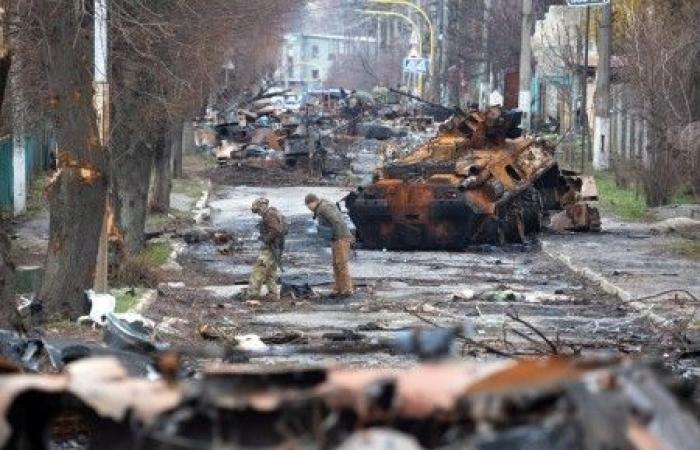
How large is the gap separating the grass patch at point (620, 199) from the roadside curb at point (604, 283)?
496cm

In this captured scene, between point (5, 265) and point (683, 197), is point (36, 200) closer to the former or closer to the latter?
point (683, 197)

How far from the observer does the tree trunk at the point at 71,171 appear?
17.5 meters

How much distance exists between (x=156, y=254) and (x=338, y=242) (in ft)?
16.6

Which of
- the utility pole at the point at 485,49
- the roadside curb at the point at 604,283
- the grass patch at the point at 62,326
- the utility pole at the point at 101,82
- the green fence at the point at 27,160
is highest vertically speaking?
the utility pole at the point at 485,49

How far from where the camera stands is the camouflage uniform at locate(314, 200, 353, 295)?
23594mm

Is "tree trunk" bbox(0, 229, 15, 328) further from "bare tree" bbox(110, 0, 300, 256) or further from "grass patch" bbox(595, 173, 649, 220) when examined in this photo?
"grass patch" bbox(595, 173, 649, 220)

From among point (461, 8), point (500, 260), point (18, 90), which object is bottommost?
point (500, 260)

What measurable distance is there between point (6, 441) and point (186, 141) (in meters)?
58.9

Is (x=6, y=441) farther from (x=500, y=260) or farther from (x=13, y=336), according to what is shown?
(x=500, y=260)

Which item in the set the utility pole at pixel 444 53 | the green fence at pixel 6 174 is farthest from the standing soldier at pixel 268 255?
the utility pole at pixel 444 53

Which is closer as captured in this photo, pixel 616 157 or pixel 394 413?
pixel 394 413

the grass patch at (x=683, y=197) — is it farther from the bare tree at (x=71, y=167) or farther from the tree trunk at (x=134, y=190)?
the bare tree at (x=71, y=167)

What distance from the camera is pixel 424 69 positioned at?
7731cm

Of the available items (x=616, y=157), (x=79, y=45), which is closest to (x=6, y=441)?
(x=79, y=45)
